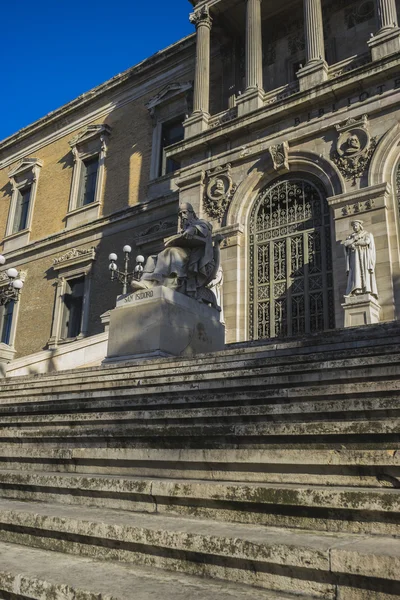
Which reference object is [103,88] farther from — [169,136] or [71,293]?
[71,293]

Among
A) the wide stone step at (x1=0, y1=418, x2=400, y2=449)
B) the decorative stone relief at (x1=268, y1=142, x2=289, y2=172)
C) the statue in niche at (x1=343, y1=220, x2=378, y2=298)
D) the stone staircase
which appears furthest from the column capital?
the wide stone step at (x1=0, y1=418, x2=400, y2=449)

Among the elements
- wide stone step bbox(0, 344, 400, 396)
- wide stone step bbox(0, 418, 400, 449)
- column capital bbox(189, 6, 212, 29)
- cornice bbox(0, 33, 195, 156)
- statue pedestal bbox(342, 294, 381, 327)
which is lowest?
wide stone step bbox(0, 418, 400, 449)

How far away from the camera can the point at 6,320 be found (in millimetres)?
24266

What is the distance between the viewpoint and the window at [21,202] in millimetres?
25250

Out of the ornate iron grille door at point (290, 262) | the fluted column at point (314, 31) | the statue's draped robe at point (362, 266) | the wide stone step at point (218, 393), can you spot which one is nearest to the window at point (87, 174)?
the ornate iron grille door at point (290, 262)

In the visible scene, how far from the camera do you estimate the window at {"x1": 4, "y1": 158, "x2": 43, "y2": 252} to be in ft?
82.8

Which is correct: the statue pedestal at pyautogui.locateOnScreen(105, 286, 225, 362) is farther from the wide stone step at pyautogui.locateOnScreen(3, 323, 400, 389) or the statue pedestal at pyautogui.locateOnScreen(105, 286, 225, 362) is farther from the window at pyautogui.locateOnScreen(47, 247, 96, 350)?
the window at pyautogui.locateOnScreen(47, 247, 96, 350)

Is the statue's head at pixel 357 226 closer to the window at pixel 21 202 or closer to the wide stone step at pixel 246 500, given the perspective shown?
the wide stone step at pixel 246 500

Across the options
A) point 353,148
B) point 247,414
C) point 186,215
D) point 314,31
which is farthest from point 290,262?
point 247,414

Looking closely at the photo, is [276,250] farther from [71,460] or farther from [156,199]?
[71,460]

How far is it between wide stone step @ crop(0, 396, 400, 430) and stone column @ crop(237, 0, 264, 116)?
12392mm

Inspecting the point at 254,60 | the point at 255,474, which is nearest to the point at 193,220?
the point at 255,474

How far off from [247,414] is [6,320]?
22.1 m

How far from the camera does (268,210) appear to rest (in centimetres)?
1509
